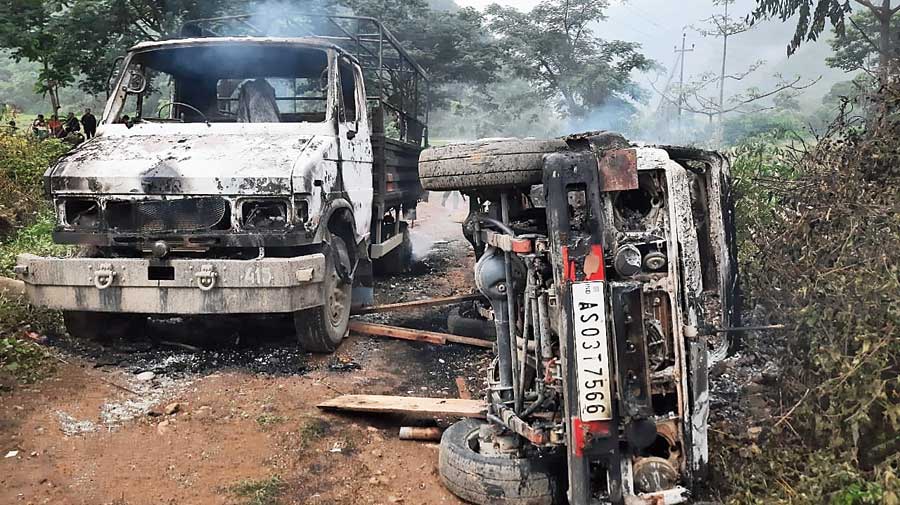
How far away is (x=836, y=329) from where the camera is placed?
3023mm

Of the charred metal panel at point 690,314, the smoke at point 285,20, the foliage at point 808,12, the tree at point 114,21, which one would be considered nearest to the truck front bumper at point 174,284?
the charred metal panel at point 690,314

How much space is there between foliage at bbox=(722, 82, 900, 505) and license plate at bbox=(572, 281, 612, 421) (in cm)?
73

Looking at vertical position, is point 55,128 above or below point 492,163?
above

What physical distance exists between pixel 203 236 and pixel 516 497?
2624 mm

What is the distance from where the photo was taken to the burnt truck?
4328mm

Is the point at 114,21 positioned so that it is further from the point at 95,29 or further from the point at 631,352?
the point at 631,352

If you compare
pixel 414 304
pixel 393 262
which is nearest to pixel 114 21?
pixel 393 262

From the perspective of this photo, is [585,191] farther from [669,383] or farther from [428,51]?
[428,51]

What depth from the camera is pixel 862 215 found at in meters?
3.33

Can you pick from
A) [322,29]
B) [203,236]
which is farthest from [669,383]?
[322,29]

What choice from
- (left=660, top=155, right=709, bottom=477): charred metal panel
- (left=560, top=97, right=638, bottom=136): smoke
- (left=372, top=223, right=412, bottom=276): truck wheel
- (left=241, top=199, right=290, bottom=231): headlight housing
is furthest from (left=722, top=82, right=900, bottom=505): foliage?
(left=560, top=97, right=638, bottom=136): smoke

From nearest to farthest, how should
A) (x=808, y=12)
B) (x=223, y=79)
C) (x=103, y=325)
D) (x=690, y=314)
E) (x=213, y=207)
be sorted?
(x=690, y=314) → (x=213, y=207) → (x=103, y=325) → (x=223, y=79) → (x=808, y=12)

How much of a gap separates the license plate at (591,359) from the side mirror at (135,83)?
4.45m

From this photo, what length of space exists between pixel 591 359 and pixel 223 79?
4903 millimetres
